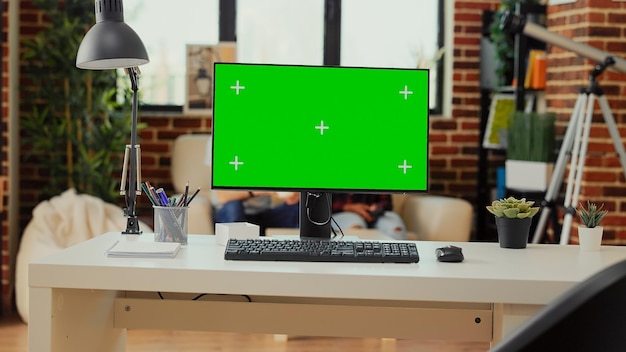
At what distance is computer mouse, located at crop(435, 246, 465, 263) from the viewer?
2.29 metres

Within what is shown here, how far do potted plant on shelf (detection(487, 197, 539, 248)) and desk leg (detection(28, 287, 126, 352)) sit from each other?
103 centimetres

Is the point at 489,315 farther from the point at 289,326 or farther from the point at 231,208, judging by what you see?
the point at 231,208

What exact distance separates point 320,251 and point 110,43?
0.73 m

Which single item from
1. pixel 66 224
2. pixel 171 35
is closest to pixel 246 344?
pixel 66 224

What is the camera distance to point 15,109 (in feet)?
16.9

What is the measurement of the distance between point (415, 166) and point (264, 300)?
1.83 ft

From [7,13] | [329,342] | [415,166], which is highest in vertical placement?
[7,13]

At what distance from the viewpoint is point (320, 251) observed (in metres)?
2.29

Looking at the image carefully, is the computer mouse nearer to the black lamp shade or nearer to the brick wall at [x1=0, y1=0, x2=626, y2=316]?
the black lamp shade

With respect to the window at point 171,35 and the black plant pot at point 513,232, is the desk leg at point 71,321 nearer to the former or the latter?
the black plant pot at point 513,232

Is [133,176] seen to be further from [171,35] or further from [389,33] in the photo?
[389,33]

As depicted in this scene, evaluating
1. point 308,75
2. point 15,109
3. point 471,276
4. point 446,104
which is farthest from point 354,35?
point 471,276

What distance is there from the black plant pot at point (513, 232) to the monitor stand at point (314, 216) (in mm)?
445

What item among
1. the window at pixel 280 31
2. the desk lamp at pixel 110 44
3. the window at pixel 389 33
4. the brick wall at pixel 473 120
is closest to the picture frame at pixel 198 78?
the brick wall at pixel 473 120
